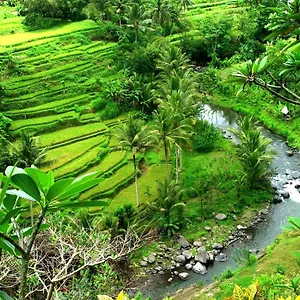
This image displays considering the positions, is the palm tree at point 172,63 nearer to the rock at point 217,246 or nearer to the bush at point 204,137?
the bush at point 204,137

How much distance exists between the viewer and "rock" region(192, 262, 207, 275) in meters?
13.4

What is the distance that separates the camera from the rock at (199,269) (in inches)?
526

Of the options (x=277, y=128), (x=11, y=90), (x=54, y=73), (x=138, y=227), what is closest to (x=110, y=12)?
(x=54, y=73)

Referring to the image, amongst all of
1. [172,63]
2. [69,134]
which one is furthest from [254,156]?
[69,134]

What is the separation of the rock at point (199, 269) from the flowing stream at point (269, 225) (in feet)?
0.35

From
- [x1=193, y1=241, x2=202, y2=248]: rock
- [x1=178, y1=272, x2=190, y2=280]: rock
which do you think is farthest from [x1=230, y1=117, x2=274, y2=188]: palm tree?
[x1=178, y1=272, x2=190, y2=280]: rock

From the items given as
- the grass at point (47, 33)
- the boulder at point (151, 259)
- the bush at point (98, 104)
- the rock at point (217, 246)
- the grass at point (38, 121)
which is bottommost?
the rock at point (217, 246)

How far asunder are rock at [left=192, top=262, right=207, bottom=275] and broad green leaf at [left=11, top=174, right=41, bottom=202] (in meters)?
12.2

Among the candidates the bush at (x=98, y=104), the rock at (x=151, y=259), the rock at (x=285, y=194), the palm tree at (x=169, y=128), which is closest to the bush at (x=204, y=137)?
the rock at (x=285, y=194)

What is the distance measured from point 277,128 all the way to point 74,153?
9.65m

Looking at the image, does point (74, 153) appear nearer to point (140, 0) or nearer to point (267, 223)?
point (267, 223)

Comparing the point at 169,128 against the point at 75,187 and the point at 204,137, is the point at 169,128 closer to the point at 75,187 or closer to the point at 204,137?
the point at 204,137

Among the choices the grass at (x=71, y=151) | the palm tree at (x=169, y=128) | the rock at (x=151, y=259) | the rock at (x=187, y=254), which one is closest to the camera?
the rock at (x=151, y=259)

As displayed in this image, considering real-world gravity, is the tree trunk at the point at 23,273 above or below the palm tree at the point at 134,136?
above
